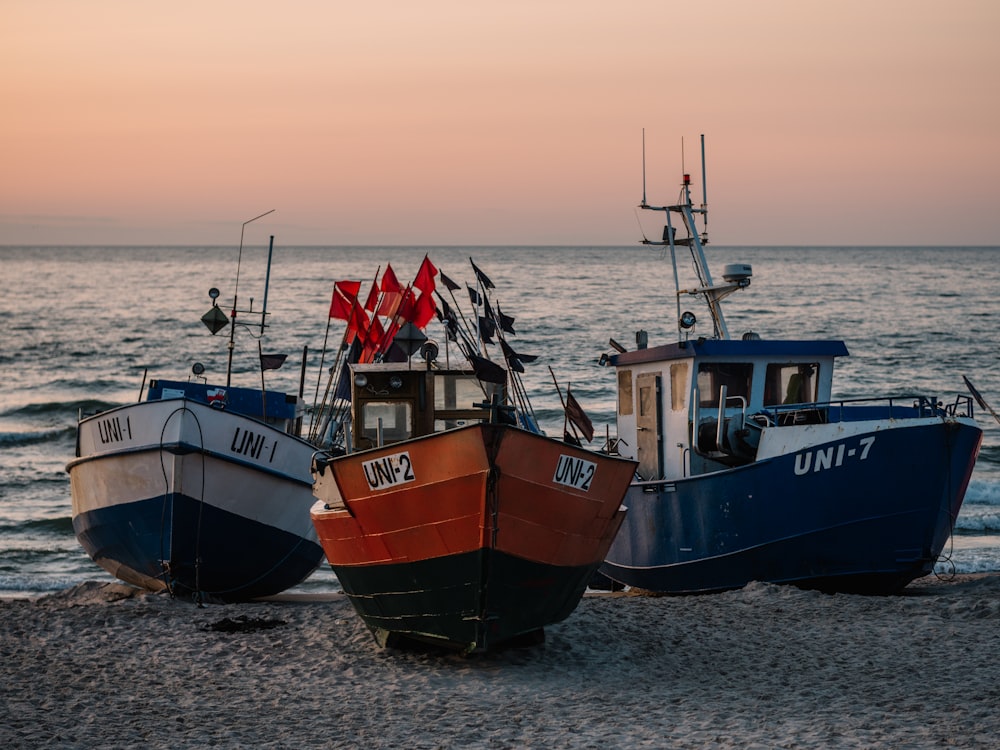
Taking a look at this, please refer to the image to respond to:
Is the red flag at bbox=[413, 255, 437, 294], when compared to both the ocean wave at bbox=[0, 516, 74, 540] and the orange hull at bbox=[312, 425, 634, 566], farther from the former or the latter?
the ocean wave at bbox=[0, 516, 74, 540]

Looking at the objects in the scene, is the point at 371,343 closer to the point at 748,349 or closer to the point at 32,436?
the point at 748,349

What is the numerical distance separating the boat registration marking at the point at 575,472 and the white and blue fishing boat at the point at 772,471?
3.76 metres

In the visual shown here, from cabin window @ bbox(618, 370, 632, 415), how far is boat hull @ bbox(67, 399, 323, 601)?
4.25 metres

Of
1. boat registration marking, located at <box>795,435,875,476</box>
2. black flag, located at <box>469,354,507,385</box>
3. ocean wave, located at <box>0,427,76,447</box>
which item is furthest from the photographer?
ocean wave, located at <box>0,427,76,447</box>

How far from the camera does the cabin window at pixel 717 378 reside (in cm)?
1546

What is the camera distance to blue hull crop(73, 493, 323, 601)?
14594 millimetres

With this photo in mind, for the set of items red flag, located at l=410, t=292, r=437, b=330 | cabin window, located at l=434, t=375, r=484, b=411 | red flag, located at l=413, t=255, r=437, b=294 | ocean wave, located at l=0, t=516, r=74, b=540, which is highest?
red flag, located at l=413, t=255, r=437, b=294

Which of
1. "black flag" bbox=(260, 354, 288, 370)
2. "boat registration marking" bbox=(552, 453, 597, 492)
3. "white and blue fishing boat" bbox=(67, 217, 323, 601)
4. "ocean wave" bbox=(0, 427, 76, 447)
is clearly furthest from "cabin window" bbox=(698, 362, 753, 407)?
"ocean wave" bbox=(0, 427, 76, 447)

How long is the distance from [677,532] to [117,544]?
262 inches

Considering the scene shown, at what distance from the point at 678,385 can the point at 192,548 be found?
6.10 metres

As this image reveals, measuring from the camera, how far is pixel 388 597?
11.1 meters

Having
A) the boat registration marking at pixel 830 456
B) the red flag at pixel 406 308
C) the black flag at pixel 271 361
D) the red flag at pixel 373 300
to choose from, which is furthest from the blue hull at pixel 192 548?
the boat registration marking at pixel 830 456

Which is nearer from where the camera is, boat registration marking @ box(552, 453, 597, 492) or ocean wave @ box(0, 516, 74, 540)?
boat registration marking @ box(552, 453, 597, 492)

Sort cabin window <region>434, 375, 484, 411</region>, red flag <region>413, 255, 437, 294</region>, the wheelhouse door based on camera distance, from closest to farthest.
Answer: cabin window <region>434, 375, 484, 411</region>
red flag <region>413, 255, 437, 294</region>
the wheelhouse door
